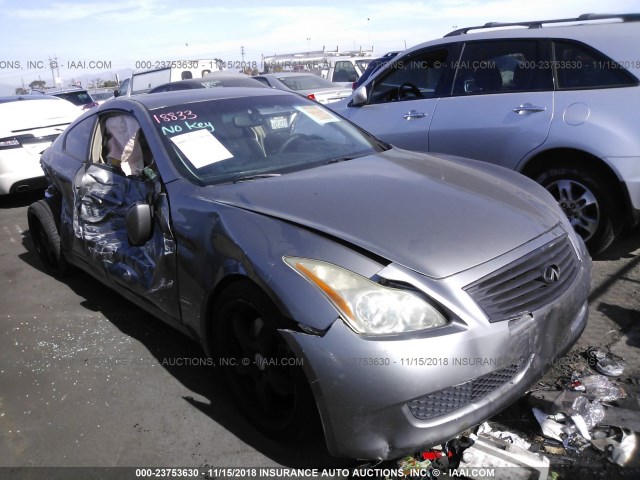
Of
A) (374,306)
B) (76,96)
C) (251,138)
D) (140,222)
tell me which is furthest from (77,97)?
(374,306)

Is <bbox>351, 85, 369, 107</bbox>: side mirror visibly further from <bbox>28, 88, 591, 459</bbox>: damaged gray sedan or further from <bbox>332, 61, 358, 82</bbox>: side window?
<bbox>332, 61, 358, 82</bbox>: side window

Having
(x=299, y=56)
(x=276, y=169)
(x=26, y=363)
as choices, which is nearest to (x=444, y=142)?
(x=276, y=169)

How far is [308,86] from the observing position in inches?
497

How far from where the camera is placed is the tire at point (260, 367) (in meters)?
2.28

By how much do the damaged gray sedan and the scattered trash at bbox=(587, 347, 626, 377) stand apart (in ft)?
1.55

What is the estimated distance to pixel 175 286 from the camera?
2.95m

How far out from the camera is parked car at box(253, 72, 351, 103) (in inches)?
451

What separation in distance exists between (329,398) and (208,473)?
0.80 metres

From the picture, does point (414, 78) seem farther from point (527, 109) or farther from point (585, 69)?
point (585, 69)

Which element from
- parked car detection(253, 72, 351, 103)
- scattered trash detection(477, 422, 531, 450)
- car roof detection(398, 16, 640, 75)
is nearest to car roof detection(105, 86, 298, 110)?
car roof detection(398, 16, 640, 75)

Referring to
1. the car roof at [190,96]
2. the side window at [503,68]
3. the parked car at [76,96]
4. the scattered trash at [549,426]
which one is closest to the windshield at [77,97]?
the parked car at [76,96]

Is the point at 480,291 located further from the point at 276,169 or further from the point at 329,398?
the point at 276,169

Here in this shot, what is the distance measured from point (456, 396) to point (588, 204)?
2748mm

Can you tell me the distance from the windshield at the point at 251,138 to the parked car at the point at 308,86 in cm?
769
